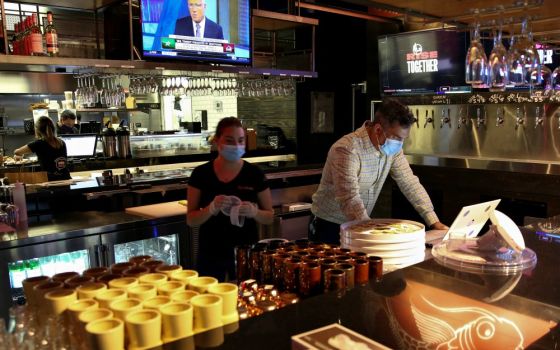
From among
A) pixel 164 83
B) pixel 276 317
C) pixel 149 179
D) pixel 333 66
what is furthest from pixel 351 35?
pixel 276 317

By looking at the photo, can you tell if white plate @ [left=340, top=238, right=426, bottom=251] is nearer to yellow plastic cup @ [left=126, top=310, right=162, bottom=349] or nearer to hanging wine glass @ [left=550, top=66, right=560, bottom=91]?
yellow plastic cup @ [left=126, top=310, right=162, bottom=349]

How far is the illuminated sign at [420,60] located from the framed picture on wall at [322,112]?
2.28 metres

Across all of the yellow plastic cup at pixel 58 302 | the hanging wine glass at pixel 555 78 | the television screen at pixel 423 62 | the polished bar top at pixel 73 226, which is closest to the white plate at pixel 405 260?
the yellow plastic cup at pixel 58 302

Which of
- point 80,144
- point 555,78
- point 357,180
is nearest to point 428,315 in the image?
point 357,180

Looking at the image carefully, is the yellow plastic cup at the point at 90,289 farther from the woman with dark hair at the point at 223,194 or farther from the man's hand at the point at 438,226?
the man's hand at the point at 438,226

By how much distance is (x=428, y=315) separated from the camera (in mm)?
1504

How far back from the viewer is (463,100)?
5.98 meters

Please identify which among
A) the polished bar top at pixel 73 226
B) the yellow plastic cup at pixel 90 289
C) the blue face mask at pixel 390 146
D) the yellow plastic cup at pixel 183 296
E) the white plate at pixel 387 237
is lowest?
the polished bar top at pixel 73 226

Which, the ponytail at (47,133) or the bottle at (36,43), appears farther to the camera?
the ponytail at (47,133)

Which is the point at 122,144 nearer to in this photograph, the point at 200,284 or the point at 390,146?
the point at 390,146

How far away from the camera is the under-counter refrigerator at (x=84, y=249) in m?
3.28

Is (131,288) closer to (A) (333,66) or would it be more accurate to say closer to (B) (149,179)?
(B) (149,179)

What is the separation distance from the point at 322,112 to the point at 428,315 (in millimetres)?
7282

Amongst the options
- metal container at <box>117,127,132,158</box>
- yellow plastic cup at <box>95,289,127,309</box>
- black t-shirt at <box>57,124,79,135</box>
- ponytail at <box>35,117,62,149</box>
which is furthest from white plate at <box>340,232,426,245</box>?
black t-shirt at <box>57,124,79,135</box>
